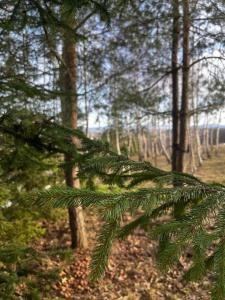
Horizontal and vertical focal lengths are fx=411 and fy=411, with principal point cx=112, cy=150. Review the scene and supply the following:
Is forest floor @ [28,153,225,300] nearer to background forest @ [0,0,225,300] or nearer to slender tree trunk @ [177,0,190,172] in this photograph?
background forest @ [0,0,225,300]

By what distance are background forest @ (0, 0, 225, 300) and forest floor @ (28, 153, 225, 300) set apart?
0.03m

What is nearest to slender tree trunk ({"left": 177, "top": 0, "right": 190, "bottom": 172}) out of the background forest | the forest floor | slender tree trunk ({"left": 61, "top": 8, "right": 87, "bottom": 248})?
the background forest

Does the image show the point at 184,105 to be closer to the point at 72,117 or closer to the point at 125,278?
the point at 72,117

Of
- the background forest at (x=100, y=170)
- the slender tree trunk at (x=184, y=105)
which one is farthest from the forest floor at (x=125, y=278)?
the slender tree trunk at (x=184, y=105)

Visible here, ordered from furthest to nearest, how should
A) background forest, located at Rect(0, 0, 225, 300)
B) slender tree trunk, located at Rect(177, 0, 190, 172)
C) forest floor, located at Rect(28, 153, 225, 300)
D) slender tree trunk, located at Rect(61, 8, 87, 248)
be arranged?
slender tree trunk, located at Rect(177, 0, 190, 172) → slender tree trunk, located at Rect(61, 8, 87, 248) → forest floor, located at Rect(28, 153, 225, 300) → background forest, located at Rect(0, 0, 225, 300)

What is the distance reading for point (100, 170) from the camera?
317cm

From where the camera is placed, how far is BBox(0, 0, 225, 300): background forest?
1694 millimetres

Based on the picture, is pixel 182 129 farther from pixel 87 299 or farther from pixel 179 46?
pixel 87 299

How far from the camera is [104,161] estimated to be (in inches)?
108

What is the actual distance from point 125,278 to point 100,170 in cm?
632

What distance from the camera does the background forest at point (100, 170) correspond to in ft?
5.56

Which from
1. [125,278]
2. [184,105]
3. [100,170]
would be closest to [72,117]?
[184,105]

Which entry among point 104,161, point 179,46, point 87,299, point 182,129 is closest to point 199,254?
point 104,161

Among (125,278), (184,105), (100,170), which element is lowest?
(125,278)
